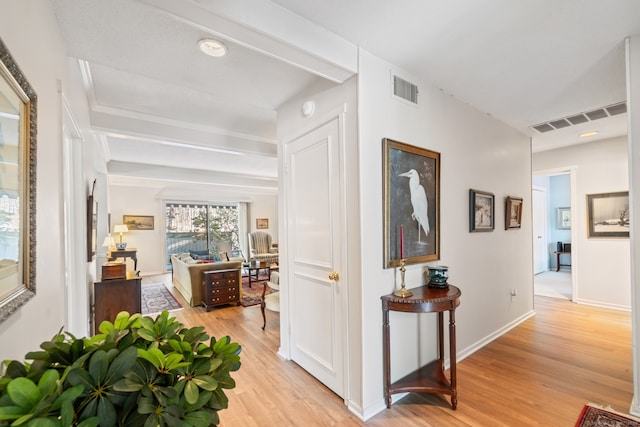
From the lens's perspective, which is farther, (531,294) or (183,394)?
(531,294)

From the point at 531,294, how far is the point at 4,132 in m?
5.28

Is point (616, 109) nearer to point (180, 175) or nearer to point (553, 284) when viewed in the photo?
point (553, 284)

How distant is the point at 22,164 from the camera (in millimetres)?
937

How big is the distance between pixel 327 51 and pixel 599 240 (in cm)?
521

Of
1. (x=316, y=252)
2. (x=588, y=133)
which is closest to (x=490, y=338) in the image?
(x=316, y=252)

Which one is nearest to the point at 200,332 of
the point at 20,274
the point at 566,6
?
the point at 20,274

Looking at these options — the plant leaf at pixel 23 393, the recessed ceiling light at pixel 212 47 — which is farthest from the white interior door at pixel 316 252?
the plant leaf at pixel 23 393

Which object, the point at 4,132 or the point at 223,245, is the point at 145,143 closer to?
the point at 4,132

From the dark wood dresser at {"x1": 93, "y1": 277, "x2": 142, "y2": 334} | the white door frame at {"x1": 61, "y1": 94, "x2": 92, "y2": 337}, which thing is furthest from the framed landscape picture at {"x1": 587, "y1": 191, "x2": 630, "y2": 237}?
the dark wood dresser at {"x1": 93, "y1": 277, "x2": 142, "y2": 334}

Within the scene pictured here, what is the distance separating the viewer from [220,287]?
475 cm

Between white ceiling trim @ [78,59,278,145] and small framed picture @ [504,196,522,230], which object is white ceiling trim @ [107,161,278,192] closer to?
white ceiling trim @ [78,59,278,145]

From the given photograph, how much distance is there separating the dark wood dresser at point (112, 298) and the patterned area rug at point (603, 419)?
4261 millimetres

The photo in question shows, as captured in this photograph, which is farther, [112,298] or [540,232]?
[540,232]

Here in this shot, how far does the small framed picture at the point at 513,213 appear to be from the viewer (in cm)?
354
